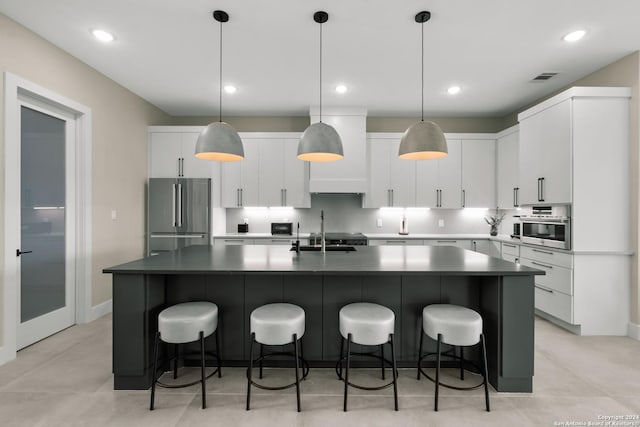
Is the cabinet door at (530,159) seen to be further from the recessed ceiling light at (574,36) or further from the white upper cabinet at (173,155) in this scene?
the white upper cabinet at (173,155)

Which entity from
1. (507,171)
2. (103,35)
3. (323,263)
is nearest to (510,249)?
(507,171)

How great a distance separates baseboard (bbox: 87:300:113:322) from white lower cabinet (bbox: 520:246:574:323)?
4973 millimetres

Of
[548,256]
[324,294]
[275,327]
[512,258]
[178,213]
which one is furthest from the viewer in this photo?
[178,213]

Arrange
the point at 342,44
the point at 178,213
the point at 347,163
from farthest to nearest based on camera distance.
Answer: the point at 347,163 < the point at 178,213 < the point at 342,44

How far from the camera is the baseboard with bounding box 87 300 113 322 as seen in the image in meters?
3.77

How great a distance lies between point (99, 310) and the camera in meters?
3.88

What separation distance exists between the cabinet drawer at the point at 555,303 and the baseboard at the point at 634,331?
556 millimetres

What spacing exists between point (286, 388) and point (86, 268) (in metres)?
2.86

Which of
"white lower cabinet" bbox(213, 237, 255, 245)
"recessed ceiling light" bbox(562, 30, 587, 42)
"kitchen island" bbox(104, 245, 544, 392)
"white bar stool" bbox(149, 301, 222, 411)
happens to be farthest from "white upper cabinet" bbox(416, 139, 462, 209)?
"white bar stool" bbox(149, 301, 222, 411)

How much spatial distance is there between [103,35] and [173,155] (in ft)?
6.86

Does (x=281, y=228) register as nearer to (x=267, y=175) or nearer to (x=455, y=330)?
(x=267, y=175)

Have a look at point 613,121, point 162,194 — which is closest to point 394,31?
point 613,121

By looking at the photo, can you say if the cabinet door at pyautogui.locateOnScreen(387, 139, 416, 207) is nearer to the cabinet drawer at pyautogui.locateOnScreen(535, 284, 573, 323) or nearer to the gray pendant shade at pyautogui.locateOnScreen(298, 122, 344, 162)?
the cabinet drawer at pyautogui.locateOnScreen(535, 284, 573, 323)

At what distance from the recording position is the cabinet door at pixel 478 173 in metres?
5.26
